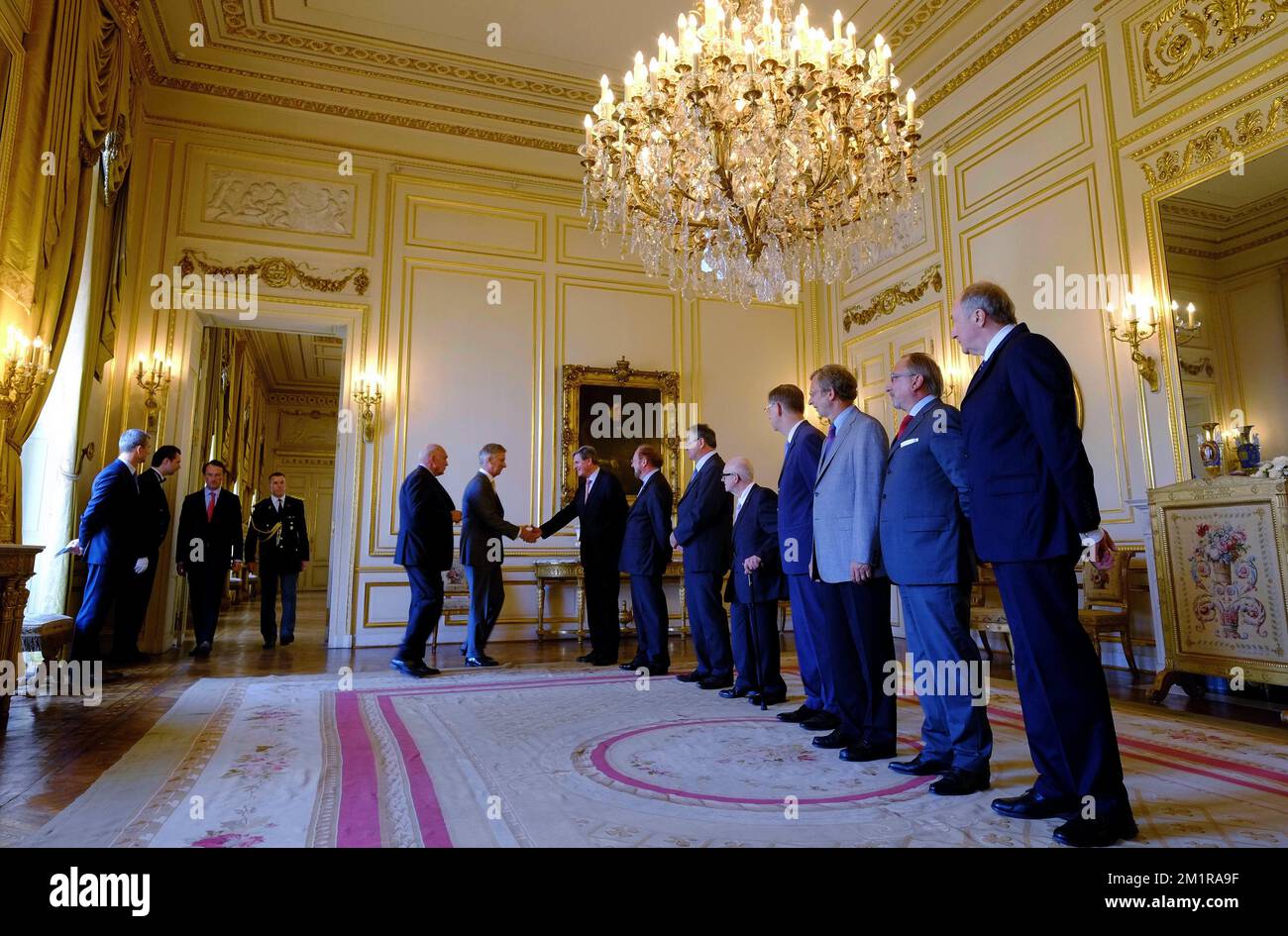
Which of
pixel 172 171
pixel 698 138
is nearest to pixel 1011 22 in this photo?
pixel 698 138

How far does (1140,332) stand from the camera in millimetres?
4664

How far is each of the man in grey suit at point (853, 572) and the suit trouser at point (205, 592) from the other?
15.4 ft

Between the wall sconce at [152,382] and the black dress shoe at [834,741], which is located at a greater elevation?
the wall sconce at [152,382]

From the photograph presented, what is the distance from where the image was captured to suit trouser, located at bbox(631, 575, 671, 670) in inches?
177

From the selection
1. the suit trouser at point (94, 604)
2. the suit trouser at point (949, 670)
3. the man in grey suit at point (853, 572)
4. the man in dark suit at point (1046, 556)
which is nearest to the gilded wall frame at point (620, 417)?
the suit trouser at point (94, 604)

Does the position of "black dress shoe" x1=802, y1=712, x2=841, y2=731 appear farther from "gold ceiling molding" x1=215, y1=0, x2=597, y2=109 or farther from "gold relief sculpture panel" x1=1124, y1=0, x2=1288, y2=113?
"gold ceiling molding" x1=215, y1=0, x2=597, y2=109

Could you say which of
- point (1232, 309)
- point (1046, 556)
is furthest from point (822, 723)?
point (1232, 309)

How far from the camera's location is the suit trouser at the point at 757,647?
11.5 feet

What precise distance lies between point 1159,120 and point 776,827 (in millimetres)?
5090

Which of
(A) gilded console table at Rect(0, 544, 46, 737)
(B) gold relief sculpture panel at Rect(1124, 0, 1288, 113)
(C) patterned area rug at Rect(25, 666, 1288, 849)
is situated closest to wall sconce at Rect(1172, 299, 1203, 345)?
(B) gold relief sculpture panel at Rect(1124, 0, 1288, 113)

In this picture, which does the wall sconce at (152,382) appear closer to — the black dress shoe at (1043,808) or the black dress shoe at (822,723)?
the black dress shoe at (822,723)

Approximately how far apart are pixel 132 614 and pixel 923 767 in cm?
485
